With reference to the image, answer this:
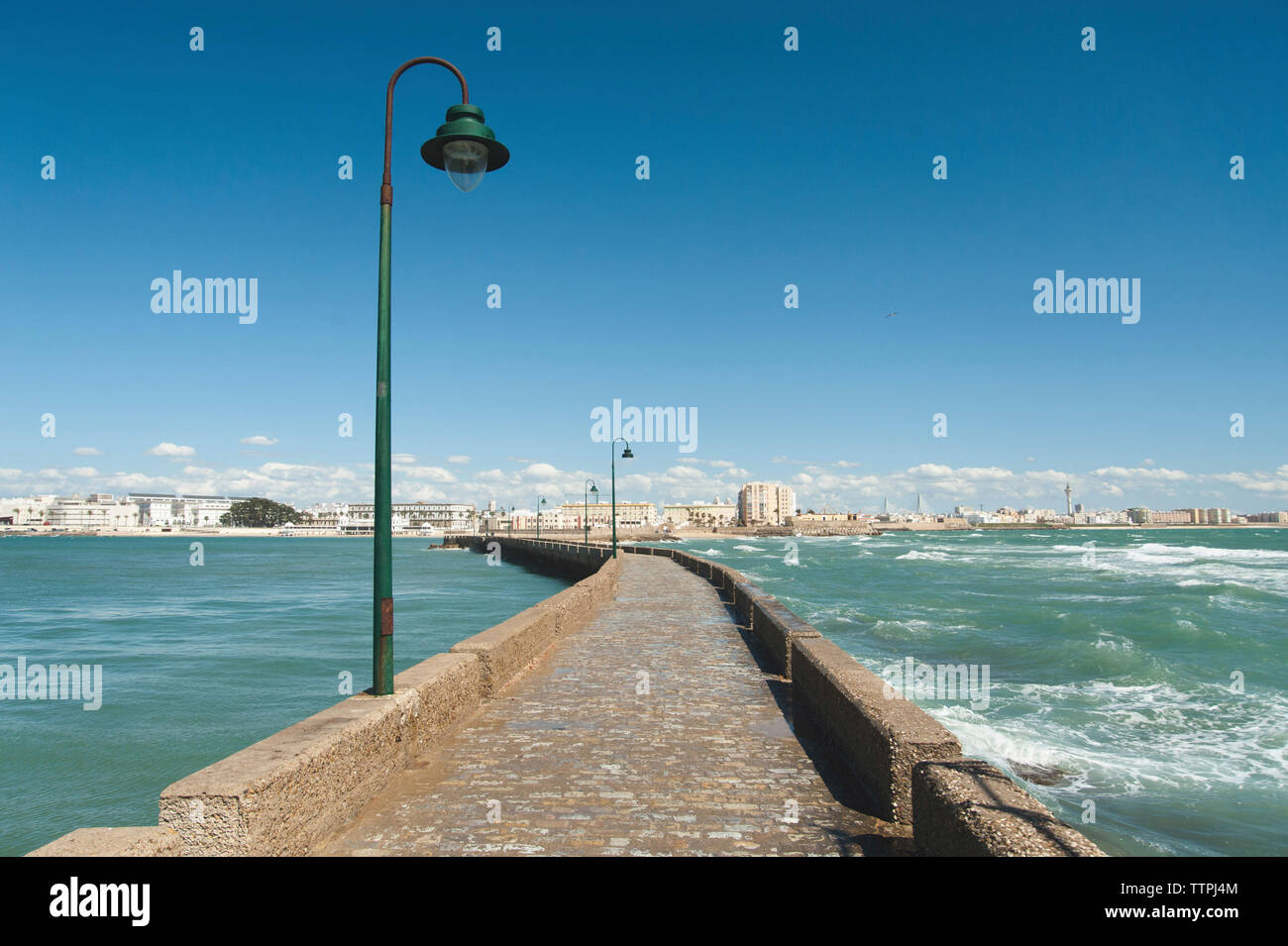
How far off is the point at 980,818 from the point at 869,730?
67.9 inches

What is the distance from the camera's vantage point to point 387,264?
6.10 meters

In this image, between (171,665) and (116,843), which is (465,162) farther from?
(171,665)

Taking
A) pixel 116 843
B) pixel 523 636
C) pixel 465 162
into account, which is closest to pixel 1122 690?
pixel 523 636

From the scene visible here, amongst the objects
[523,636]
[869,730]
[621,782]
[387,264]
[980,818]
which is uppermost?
[387,264]

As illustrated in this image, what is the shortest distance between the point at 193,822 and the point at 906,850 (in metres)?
3.74

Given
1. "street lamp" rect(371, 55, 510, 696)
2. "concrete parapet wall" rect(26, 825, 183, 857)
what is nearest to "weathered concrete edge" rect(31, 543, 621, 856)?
"concrete parapet wall" rect(26, 825, 183, 857)

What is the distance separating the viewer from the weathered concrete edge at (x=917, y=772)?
3.26 meters

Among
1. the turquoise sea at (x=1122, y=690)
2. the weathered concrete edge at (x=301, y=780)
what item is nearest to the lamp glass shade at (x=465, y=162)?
the weathered concrete edge at (x=301, y=780)

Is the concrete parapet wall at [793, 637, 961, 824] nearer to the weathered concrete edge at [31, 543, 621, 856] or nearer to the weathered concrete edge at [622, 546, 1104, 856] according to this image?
the weathered concrete edge at [622, 546, 1104, 856]

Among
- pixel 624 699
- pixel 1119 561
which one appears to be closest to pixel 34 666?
pixel 624 699

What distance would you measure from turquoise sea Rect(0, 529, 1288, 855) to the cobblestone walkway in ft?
13.7

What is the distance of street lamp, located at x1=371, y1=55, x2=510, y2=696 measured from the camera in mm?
5887

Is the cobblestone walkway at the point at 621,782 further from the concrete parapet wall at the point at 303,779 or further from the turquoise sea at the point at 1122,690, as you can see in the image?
→ the turquoise sea at the point at 1122,690
